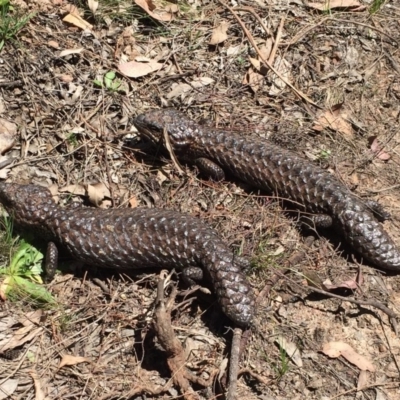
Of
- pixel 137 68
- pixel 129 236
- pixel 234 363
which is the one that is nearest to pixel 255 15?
pixel 137 68

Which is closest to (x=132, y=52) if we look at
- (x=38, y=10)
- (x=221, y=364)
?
(x=38, y=10)

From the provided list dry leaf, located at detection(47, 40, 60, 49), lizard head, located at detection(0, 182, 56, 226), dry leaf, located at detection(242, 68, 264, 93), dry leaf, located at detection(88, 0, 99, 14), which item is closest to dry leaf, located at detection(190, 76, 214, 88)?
dry leaf, located at detection(242, 68, 264, 93)

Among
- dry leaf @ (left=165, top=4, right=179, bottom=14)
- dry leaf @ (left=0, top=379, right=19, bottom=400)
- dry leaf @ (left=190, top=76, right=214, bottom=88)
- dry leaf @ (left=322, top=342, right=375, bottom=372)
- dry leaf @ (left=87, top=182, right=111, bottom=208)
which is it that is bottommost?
dry leaf @ (left=0, top=379, right=19, bottom=400)

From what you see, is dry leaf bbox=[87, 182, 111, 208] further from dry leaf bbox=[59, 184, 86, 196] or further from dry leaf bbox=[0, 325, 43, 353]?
dry leaf bbox=[0, 325, 43, 353]

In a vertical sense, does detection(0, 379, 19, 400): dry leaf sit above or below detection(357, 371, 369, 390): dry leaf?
below

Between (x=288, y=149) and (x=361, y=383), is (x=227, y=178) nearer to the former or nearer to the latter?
(x=288, y=149)

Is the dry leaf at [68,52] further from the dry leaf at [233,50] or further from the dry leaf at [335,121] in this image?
the dry leaf at [335,121]

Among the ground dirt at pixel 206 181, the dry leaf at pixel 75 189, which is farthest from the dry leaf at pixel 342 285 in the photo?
the dry leaf at pixel 75 189
